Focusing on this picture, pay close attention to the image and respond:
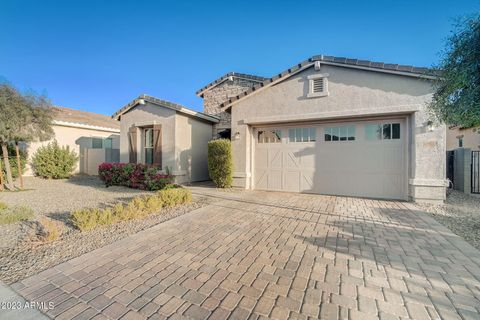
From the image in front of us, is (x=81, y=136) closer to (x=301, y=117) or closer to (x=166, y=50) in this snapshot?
(x=166, y=50)

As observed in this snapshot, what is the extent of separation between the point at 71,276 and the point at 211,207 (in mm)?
3734

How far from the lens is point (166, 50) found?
11969mm

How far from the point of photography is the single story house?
6.62 m

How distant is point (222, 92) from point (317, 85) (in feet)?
26.6

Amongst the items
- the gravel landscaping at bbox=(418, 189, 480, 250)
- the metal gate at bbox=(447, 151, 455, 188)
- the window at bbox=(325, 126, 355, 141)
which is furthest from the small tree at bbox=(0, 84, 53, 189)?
the metal gate at bbox=(447, 151, 455, 188)

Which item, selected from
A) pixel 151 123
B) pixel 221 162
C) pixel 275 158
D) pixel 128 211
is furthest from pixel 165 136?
pixel 128 211

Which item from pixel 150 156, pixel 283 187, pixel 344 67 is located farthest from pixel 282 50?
pixel 150 156

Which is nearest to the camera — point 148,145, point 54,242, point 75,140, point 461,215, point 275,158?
point 54,242

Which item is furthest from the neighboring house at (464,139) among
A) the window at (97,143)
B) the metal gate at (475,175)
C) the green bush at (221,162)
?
the window at (97,143)

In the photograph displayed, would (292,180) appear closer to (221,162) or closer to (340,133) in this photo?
(340,133)

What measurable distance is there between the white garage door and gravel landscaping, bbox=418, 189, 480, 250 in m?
1.21

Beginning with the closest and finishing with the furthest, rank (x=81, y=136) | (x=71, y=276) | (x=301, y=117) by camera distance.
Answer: (x=71, y=276) < (x=301, y=117) < (x=81, y=136)

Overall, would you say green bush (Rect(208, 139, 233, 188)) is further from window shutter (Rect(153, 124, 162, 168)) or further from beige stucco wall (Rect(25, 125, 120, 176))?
beige stucco wall (Rect(25, 125, 120, 176))

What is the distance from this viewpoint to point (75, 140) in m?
14.6
